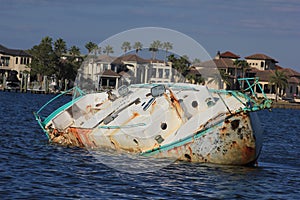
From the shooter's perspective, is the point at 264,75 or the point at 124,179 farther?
the point at 264,75

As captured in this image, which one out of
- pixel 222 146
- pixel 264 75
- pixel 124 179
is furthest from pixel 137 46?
pixel 264 75

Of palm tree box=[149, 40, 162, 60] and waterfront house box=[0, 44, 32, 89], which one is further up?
waterfront house box=[0, 44, 32, 89]

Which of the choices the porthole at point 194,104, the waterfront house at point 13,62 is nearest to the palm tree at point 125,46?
the porthole at point 194,104

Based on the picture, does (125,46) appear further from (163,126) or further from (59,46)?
(59,46)

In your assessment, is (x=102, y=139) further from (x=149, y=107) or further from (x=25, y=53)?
(x=25, y=53)

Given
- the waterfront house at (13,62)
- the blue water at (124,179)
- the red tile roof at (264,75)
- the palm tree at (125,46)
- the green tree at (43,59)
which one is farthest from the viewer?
the red tile roof at (264,75)

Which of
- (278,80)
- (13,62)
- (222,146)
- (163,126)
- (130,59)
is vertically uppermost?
(13,62)

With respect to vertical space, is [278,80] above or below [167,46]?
above

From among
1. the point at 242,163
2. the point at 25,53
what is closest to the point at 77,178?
the point at 242,163

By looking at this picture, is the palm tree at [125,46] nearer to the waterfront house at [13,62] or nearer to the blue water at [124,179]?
the blue water at [124,179]

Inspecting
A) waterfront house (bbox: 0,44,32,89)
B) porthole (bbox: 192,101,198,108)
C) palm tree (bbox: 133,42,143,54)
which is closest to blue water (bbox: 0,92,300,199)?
porthole (bbox: 192,101,198,108)

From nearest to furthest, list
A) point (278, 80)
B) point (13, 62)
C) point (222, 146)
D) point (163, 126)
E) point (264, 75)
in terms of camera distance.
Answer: point (222, 146), point (163, 126), point (13, 62), point (278, 80), point (264, 75)

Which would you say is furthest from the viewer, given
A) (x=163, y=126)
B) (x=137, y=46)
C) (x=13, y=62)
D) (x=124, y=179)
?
(x=13, y=62)

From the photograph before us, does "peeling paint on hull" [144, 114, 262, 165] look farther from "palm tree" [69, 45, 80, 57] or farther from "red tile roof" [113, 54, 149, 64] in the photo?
"palm tree" [69, 45, 80, 57]
